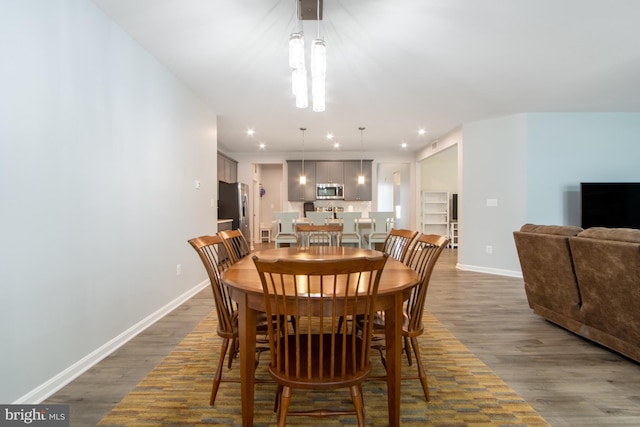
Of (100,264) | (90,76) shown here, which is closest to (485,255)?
(100,264)

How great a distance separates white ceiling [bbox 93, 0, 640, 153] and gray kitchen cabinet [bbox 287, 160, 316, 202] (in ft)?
9.14

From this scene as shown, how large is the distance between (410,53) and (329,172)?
4851mm

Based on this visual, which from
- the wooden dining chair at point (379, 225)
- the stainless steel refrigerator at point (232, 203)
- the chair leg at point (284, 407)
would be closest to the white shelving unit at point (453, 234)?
the wooden dining chair at point (379, 225)

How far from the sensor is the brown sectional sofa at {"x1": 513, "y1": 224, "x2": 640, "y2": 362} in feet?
6.46

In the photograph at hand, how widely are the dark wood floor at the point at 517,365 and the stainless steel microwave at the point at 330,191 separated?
14.8 feet

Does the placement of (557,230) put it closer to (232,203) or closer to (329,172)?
(232,203)

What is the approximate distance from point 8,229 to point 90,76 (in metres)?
1.21

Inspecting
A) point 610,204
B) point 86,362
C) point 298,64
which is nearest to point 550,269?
point 298,64

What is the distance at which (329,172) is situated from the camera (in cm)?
759

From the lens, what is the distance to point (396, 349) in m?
1.37

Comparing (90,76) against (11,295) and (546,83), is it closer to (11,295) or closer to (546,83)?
(11,295)

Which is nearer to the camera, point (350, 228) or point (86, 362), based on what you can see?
point (86, 362)

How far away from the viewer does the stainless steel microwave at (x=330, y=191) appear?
7523 mm

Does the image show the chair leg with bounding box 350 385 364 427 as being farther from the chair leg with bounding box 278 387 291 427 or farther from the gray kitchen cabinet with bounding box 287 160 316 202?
the gray kitchen cabinet with bounding box 287 160 316 202
